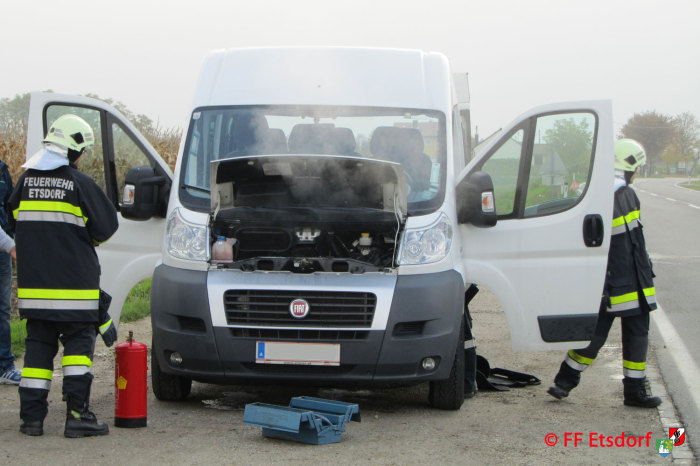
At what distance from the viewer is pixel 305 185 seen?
22.1ft

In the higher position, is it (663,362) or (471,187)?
(471,187)

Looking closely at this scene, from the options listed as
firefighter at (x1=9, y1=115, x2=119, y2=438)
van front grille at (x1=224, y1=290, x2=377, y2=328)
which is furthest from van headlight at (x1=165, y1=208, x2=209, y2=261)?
firefighter at (x1=9, y1=115, x2=119, y2=438)

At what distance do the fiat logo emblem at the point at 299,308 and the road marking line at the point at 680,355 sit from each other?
2.71 metres

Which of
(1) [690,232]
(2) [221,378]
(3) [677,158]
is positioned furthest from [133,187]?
(3) [677,158]

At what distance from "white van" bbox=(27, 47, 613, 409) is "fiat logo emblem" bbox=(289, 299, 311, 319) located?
0.04 ft

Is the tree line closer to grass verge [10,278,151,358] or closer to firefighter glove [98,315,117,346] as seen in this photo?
grass verge [10,278,151,358]

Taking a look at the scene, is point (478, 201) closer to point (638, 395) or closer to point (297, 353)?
point (297, 353)

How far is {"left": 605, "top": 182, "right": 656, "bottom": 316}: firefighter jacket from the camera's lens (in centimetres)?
678

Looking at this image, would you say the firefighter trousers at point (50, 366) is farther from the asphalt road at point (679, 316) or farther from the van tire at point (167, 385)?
the asphalt road at point (679, 316)

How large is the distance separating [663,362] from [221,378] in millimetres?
4000

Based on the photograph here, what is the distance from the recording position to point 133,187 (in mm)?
6758

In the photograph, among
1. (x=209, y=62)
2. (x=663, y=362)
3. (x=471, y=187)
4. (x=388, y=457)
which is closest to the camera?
(x=388, y=457)

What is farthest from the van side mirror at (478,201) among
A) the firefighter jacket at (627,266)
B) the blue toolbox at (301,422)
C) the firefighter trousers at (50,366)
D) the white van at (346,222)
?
the firefighter trousers at (50,366)

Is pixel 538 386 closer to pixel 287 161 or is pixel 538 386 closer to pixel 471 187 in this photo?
pixel 471 187
